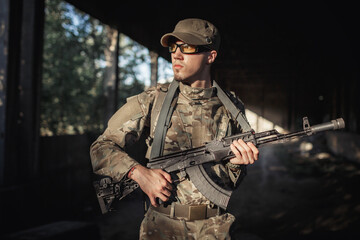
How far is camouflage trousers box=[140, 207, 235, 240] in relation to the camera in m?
2.07

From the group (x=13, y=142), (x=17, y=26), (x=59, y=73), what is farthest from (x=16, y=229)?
(x=59, y=73)

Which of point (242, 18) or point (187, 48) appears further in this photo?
point (242, 18)

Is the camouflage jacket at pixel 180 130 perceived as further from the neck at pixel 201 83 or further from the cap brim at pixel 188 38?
the cap brim at pixel 188 38

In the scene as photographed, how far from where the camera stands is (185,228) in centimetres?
208

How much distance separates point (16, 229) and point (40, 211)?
795 mm

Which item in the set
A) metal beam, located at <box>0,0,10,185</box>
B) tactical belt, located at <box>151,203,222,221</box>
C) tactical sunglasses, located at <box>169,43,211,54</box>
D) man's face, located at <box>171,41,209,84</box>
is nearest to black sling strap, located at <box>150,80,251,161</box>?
man's face, located at <box>171,41,209,84</box>

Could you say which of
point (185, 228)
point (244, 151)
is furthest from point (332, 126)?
point (185, 228)

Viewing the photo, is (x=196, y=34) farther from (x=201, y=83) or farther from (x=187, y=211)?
(x=187, y=211)

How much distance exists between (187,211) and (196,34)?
132cm

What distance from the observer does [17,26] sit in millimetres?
3742

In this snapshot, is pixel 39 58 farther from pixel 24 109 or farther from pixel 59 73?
pixel 59 73

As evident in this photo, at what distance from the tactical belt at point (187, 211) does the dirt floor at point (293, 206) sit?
0.29 metres

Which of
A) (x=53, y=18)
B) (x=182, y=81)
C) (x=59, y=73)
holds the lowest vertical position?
(x=182, y=81)

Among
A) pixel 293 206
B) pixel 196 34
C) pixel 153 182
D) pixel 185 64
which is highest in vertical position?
pixel 196 34
